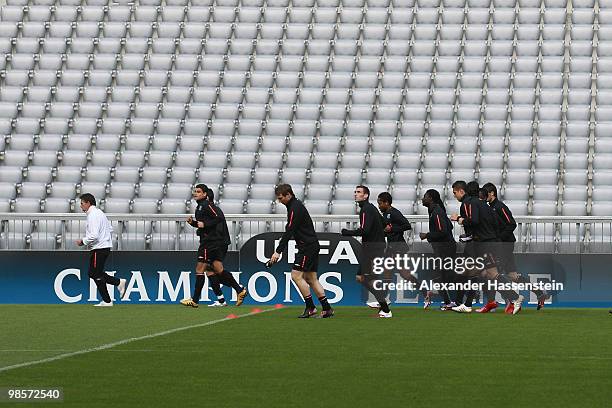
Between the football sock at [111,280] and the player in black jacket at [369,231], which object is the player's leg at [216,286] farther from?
the player in black jacket at [369,231]

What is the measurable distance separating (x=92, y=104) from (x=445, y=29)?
789cm

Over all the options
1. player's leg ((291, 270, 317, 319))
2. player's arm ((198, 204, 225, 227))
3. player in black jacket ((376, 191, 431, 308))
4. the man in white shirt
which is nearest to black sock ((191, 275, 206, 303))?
player's arm ((198, 204, 225, 227))

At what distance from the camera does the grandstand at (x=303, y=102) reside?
2658 cm

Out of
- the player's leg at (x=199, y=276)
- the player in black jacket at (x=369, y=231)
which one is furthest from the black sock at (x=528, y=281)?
the player's leg at (x=199, y=276)

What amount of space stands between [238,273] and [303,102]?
289 inches

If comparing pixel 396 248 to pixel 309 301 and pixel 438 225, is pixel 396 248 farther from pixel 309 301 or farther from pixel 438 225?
pixel 309 301

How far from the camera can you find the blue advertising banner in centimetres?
2217

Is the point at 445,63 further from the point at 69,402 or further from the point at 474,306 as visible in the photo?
the point at 69,402

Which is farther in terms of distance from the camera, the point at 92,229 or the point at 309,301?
the point at 92,229

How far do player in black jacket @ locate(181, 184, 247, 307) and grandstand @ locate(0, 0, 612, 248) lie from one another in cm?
527

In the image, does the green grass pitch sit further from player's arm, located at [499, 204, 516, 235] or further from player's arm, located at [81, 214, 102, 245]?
player's arm, located at [81, 214, 102, 245]

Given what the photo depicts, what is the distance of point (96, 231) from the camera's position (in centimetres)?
2070

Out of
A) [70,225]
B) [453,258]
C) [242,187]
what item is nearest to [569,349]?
[453,258]

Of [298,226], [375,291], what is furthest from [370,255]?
[298,226]
